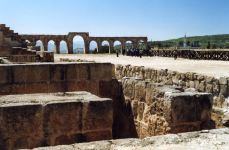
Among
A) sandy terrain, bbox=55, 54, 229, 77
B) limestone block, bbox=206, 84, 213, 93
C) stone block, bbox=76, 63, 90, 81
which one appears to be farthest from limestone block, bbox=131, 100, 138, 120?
sandy terrain, bbox=55, 54, 229, 77

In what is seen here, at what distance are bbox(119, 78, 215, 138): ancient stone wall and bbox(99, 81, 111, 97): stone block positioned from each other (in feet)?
2.53

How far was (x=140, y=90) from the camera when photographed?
4.42 m

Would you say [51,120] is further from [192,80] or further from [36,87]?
[192,80]

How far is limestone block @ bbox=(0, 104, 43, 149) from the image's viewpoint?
2.66 meters

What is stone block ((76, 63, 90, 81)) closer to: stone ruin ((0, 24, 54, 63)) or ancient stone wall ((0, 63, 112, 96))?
ancient stone wall ((0, 63, 112, 96))

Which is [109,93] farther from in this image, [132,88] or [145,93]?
[145,93]

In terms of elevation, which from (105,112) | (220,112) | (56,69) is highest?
(56,69)

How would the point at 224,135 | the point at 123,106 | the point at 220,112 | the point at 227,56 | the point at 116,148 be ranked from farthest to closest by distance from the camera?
the point at 227,56
the point at 220,112
the point at 123,106
the point at 224,135
the point at 116,148


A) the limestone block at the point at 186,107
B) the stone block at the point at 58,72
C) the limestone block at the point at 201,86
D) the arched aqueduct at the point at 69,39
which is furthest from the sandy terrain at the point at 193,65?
the arched aqueduct at the point at 69,39

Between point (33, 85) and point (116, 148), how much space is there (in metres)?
3.33

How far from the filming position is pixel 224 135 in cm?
243

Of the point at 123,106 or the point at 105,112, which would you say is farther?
the point at 123,106

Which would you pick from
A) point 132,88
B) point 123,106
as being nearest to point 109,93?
point 123,106

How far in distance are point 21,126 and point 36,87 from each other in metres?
2.39
